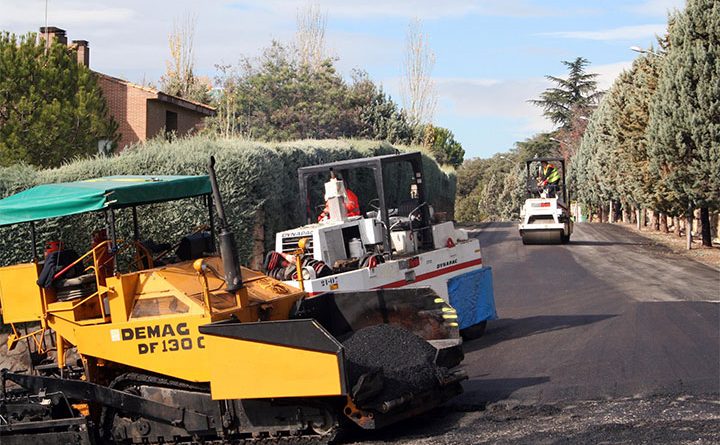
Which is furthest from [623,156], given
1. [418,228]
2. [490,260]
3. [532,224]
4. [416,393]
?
[416,393]

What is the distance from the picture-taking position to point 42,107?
23375 millimetres

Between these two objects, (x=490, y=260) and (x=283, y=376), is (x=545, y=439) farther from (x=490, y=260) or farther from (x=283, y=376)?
(x=490, y=260)

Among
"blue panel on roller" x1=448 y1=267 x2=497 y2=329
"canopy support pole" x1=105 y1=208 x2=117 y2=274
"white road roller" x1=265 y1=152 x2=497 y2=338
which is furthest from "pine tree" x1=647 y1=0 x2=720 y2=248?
"canopy support pole" x1=105 y1=208 x2=117 y2=274

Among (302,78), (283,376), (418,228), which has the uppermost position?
(302,78)

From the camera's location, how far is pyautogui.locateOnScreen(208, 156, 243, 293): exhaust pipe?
8.45m

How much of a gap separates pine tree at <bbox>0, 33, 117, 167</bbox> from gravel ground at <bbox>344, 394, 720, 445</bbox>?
15741 millimetres

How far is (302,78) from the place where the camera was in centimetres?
4719

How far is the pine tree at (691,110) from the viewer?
1032 inches

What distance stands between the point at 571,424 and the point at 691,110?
65.9ft

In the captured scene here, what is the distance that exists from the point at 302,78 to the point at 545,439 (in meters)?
40.2

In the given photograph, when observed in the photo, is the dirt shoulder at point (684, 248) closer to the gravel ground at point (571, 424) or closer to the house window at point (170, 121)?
the gravel ground at point (571, 424)

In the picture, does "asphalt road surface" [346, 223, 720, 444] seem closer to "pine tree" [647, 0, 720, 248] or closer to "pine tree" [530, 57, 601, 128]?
"pine tree" [647, 0, 720, 248]

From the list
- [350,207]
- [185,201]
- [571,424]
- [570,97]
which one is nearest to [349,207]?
[350,207]

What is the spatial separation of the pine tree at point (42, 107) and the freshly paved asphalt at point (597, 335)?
10745mm
